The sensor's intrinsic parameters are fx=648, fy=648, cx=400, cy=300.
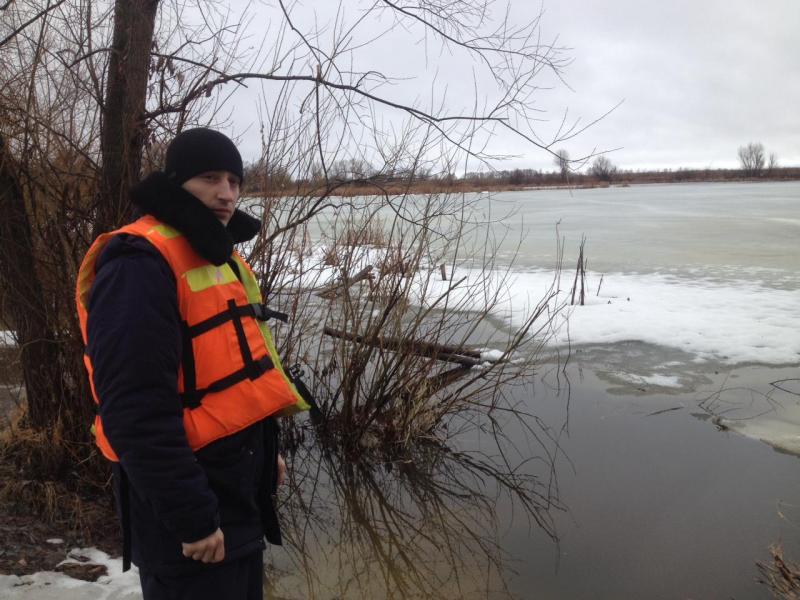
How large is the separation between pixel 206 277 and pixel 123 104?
232 centimetres

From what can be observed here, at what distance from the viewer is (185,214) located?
1.65m

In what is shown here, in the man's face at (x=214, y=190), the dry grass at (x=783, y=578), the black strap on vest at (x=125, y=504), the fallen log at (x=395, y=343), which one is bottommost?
the dry grass at (x=783, y=578)

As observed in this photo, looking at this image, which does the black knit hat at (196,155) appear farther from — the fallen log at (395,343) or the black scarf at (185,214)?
the fallen log at (395,343)

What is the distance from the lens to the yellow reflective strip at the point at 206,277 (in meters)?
1.62

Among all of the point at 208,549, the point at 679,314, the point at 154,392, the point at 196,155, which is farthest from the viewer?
the point at 679,314

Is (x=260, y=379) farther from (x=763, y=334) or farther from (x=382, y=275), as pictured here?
(x=763, y=334)

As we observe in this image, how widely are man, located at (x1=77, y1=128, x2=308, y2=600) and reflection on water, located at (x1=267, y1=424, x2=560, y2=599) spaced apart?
1843 mm

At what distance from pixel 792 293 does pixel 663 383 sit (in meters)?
5.19

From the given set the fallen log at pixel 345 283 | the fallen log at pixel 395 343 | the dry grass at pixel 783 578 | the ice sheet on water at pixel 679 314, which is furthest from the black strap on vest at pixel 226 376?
the ice sheet on water at pixel 679 314

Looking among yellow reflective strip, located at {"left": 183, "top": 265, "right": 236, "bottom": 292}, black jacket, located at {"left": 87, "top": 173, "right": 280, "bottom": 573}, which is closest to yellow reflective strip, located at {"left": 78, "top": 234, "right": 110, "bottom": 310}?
black jacket, located at {"left": 87, "top": 173, "right": 280, "bottom": 573}

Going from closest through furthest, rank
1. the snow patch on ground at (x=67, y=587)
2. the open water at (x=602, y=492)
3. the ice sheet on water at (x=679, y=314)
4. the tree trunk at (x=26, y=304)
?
the snow patch on ground at (x=67, y=587), the tree trunk at (x=26, y=304), the open water at (x=602, y=492), the ice sheet on water at (x=679, y=314)

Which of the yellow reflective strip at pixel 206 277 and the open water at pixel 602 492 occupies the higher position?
the yellow reflective strip at pixel 206 277

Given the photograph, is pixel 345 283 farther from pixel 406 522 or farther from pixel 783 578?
pixel 783 578

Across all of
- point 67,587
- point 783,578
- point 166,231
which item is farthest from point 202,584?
point 783,578
